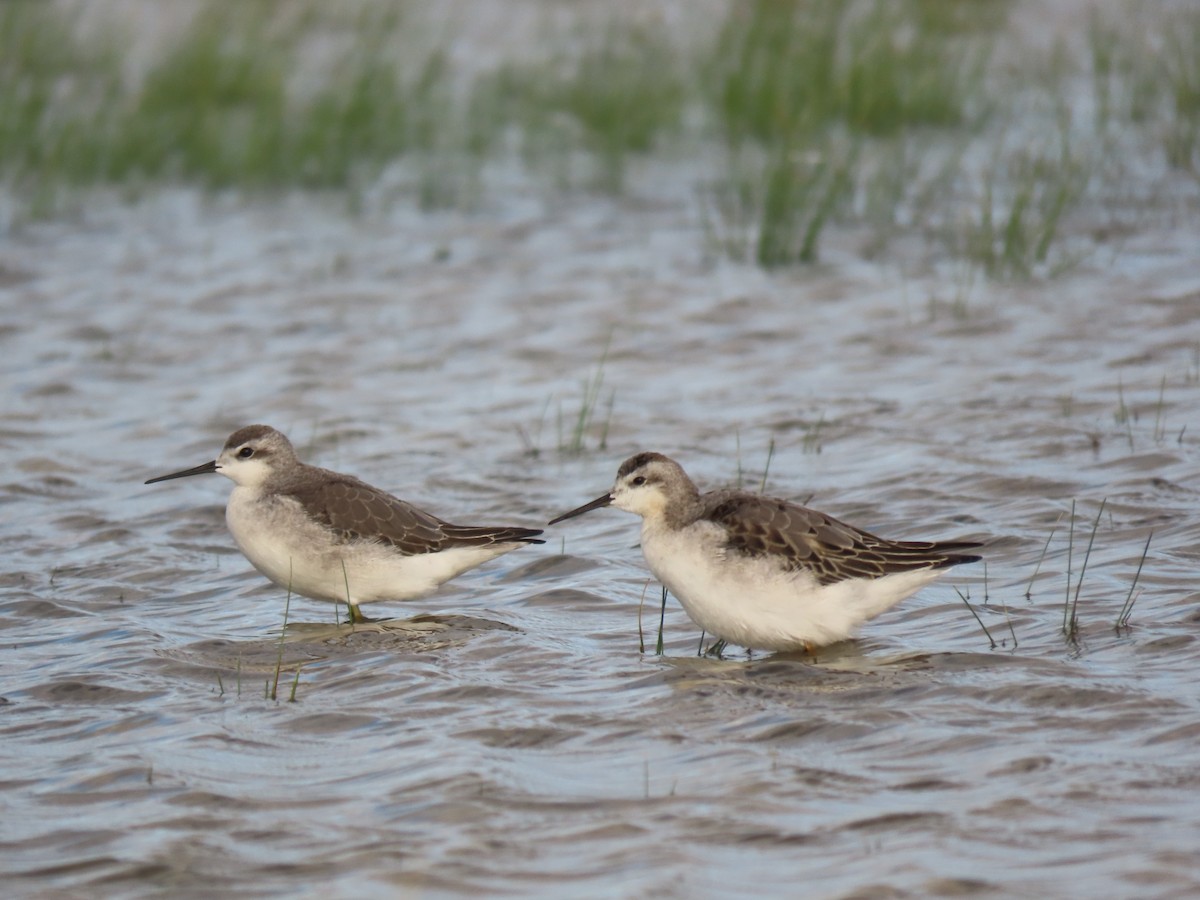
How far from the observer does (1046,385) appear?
12.4m

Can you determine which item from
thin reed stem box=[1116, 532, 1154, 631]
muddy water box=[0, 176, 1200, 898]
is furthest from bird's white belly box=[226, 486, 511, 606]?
thin reed stem box=[1116, 532, 1154, 631]

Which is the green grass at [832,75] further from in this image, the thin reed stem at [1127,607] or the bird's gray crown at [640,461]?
the thin reed stem at [1127,607]

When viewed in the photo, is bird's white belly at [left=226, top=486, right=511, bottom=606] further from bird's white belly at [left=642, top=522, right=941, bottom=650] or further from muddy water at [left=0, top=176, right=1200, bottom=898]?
bird's white belly at [left=642, top=522, right=941, bottom=650]

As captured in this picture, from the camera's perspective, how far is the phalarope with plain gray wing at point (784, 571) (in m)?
8.16

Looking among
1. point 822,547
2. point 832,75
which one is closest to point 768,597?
point 822,547

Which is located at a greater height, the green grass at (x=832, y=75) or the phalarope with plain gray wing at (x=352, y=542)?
the green grass at (x=832, y=75)

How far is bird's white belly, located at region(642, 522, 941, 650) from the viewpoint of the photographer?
26.7 ft

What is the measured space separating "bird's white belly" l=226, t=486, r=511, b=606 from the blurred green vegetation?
7.32 metres

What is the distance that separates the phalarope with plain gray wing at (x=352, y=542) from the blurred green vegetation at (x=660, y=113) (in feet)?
23.5

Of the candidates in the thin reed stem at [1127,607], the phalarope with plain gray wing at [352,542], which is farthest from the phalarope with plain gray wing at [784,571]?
the phalarope with plain gray wing at [352,542]

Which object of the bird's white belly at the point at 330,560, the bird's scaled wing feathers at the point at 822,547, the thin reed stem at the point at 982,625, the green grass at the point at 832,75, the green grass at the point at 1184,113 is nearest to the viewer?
the thin reed stem at the point at 982,625

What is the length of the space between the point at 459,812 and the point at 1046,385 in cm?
736

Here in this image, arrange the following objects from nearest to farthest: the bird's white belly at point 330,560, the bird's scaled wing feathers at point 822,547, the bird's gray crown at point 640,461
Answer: the bird's scaled wing feathers at point 822,547 → the bird's gray crown at point 640,461 → the bird's white belly at point 330,560

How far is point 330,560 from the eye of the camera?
924 cm
